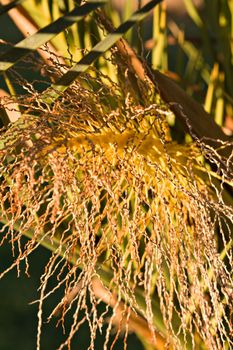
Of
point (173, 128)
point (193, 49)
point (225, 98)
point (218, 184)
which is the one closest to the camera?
point (218, 184)

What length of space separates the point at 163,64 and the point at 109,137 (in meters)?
0.59

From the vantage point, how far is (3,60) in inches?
30.7

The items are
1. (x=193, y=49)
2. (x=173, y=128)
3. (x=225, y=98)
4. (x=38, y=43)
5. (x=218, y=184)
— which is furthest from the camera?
(x=193, y=49)

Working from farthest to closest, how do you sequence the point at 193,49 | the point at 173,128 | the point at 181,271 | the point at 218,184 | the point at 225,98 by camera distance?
the point at 193,49 → the point at 225,98 → the point at 173,128 → the point at 218,184 → the point at 181,271

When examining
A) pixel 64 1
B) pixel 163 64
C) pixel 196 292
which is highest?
pixel 64 1

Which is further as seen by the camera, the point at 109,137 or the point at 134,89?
the point at 134,89

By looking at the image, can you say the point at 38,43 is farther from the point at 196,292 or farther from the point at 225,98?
the point at 225,98

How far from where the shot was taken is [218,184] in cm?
111

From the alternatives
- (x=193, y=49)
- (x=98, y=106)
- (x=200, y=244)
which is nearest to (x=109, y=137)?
(x=98, y=106)

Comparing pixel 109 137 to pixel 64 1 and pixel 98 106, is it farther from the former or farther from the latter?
pixel 64 1

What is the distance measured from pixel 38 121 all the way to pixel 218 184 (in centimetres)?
33

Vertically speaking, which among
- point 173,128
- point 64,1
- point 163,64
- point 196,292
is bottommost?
point 196,292

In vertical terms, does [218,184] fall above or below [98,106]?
below

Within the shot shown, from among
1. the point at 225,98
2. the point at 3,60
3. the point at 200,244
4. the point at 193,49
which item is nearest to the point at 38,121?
the point at 3,60
